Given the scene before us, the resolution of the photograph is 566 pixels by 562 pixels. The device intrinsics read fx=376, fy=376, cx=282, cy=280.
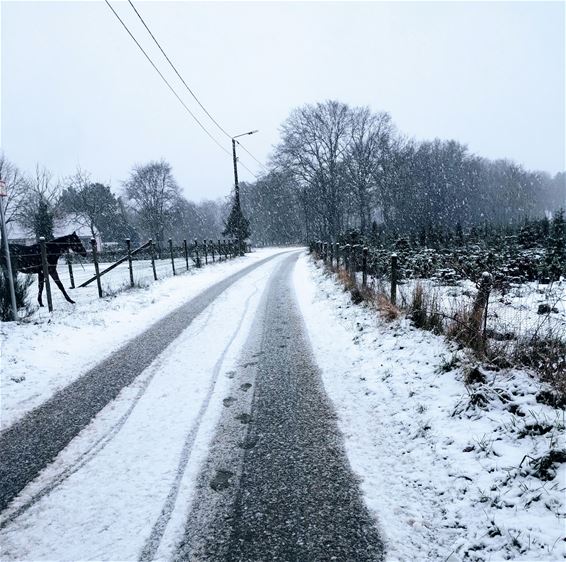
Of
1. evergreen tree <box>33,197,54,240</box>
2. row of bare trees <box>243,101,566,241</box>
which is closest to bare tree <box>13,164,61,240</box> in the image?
evergreen tree <box>33,197,54,240</box>

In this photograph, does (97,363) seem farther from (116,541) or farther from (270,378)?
(116,541)

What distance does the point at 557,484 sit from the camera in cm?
247

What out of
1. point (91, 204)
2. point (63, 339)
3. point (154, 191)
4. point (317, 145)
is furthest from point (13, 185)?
point (63, 339)

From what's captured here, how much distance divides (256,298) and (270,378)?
6119 millimetres

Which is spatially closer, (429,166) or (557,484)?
(557,484)

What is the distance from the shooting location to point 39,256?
1041cm

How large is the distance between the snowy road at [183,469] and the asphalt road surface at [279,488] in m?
0.01

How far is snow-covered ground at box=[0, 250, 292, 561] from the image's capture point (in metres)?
2.34

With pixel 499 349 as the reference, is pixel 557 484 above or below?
below

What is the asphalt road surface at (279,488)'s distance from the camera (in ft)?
7.47

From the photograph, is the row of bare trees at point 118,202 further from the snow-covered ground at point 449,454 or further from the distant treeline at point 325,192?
the snow-covered ground at point 449,454

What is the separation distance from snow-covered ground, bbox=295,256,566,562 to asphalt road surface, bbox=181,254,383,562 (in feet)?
0.59

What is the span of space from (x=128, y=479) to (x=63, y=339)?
4.82 metres

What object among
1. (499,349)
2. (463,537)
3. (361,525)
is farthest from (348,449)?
(499,349)
